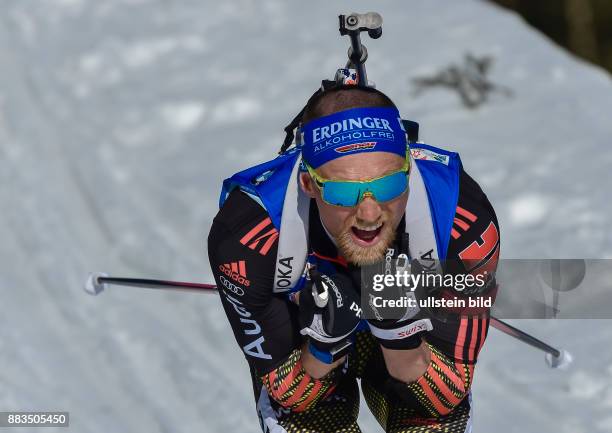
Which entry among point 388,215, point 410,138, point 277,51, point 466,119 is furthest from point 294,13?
point 388,215

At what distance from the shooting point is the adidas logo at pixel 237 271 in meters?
3.98

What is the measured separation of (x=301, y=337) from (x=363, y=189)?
0.85 metres

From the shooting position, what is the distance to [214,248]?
4039mm

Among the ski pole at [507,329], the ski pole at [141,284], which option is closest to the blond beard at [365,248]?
the ski pole at [507,329]

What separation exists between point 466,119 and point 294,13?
2.06 m

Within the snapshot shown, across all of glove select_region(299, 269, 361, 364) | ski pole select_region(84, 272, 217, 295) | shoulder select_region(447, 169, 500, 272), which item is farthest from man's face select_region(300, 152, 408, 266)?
ski pole select_region(84, 272, 217, 295)

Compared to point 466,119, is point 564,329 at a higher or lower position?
lower

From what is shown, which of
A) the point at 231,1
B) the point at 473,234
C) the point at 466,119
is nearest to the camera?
the point at 473,234

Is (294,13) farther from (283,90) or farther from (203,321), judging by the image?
(203,321)

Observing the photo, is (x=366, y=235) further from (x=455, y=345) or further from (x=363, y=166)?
(x=455, y=345)

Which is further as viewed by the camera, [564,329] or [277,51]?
[277,51]

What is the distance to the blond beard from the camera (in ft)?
12.0

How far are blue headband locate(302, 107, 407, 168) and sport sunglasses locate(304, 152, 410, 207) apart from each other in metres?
0.09

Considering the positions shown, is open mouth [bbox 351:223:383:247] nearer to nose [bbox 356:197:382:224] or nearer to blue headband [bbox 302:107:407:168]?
nose [bbox 356:197:382:224]
